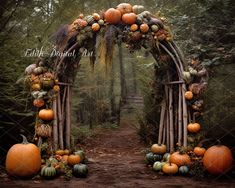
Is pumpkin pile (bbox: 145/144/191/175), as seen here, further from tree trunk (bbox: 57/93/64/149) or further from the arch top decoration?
tree trunk (bbox: 57/93/64/149)

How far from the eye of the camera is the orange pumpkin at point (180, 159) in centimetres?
564

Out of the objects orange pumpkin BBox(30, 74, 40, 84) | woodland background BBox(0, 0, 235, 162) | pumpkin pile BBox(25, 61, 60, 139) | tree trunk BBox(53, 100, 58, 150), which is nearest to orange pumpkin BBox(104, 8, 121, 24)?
woodland background BBox(0, 0, 235, 162)

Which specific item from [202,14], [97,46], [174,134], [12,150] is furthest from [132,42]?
[12,150]

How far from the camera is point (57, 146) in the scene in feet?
19.6

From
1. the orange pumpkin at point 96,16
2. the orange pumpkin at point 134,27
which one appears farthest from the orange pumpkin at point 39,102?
the orange pumpkin at point 134,27

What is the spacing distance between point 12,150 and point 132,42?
9.18 ft

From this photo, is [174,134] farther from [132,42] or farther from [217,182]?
[132,42]

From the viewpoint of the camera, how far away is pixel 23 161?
518 cm

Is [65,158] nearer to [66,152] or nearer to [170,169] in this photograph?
[66,152]

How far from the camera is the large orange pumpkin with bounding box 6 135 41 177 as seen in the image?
5.20 metres

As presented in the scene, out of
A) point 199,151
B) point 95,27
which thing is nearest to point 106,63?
point 95,27

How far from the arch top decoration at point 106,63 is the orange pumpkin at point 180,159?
265mm

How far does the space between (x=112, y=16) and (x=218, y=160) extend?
302cm

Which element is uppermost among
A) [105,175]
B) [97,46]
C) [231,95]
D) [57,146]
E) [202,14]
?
[202,14]
